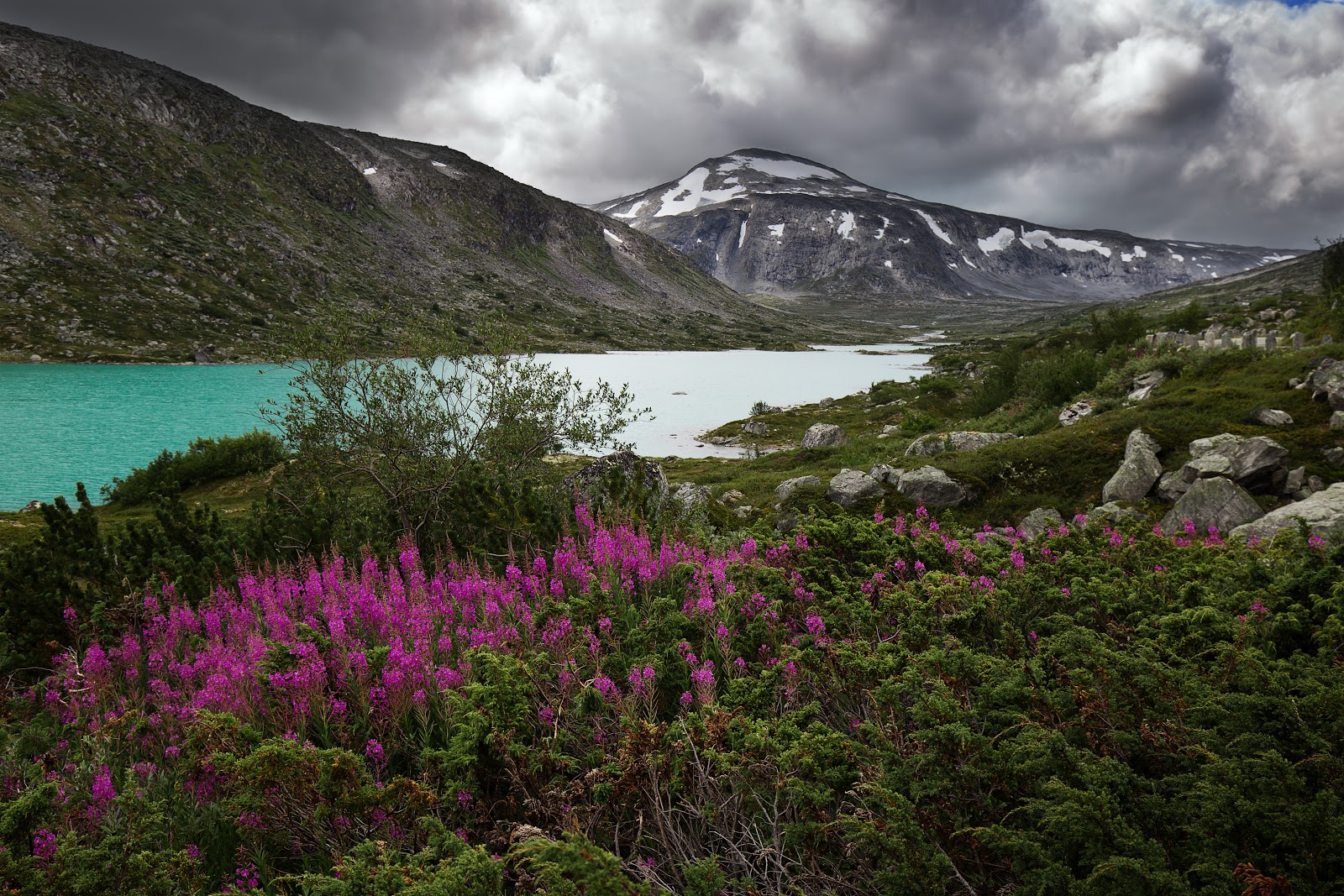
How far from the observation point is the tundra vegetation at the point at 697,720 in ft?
10.1

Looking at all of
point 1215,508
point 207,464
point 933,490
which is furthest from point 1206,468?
point 207,464

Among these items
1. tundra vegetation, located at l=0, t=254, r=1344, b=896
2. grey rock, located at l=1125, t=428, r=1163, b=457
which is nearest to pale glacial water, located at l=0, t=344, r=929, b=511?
tundra vegetation, located at l=0, t=254, r=1344, b=896

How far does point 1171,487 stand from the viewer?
39.9ft

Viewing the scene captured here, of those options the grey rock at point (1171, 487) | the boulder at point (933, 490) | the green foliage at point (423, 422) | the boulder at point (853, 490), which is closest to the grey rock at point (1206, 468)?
the grey rock at point (1171, 487)

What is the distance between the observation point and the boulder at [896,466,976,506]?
14391mm

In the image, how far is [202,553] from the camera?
976 cm

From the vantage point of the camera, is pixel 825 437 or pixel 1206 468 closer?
pixel 1206 468

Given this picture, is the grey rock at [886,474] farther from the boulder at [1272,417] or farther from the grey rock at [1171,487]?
the boulder at [1272,417]

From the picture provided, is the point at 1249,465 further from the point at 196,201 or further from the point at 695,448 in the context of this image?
the point at 196,201

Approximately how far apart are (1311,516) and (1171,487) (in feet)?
13.7

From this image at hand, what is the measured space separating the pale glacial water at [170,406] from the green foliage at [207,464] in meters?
4.92

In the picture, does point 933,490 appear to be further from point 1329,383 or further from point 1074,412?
point 1074,412

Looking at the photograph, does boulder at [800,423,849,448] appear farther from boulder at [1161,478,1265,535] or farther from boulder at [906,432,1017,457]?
boulder at [1161,478,1265,535]

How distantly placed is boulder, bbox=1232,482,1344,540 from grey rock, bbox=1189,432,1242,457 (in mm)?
3640
